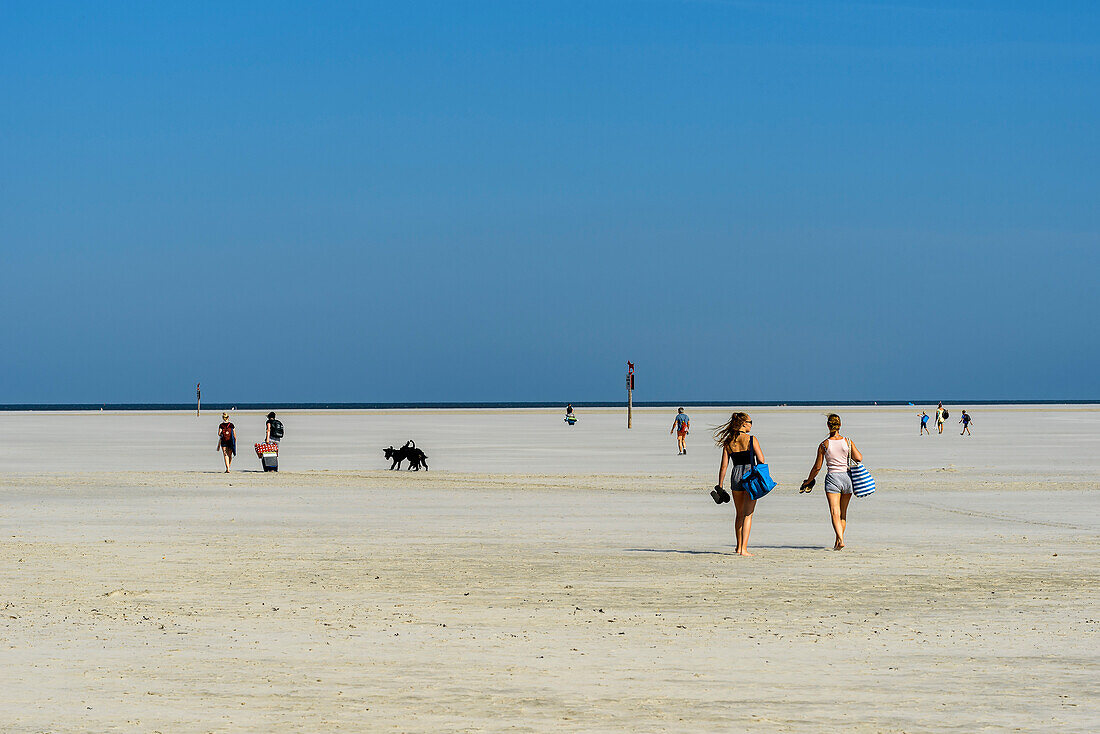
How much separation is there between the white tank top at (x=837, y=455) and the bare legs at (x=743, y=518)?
1244 millimetres

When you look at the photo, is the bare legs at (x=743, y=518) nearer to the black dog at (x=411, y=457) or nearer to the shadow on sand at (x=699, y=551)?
the shadow on sand at (x=699, y=551)

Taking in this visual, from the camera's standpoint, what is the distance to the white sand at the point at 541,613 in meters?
8.44

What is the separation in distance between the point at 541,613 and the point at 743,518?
16.2 feet

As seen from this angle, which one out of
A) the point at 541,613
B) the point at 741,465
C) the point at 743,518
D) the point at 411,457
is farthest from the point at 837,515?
the point at 411,457

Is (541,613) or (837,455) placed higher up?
(837,455)

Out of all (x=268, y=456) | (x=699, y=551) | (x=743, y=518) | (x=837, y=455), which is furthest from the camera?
(x=268, y=456)

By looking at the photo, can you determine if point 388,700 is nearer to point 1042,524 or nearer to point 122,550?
point 122,550

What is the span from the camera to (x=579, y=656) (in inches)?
399

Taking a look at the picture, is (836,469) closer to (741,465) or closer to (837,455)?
(837,455)

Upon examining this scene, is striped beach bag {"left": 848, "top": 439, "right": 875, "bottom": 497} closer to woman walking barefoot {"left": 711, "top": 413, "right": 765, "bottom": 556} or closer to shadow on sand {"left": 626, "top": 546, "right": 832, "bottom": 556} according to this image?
shadow on sand {"left": 626, "top": 546, "right": 832, "bottom": 556}

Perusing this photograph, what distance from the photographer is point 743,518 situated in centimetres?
1647

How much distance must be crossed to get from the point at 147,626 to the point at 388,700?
144 inches

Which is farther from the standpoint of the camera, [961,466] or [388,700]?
[961,466]

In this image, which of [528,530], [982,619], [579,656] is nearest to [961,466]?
[528,530]
